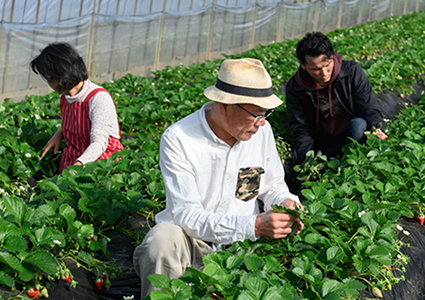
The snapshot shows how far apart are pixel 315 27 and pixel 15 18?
956 centimetres

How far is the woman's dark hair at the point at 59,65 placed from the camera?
10.2 ft

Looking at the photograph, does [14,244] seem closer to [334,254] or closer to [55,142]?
[334,254]

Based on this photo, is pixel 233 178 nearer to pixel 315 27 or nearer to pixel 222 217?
pixel 222 217

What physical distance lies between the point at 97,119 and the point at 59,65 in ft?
1.41

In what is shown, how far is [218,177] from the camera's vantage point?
2250 millimetres

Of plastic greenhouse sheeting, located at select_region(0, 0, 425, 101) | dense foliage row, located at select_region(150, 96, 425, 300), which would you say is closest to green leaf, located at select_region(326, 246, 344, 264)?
dense foliage row, located at select_region(150, 96, 425, 300)

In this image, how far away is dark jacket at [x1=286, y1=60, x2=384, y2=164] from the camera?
392 centimetres

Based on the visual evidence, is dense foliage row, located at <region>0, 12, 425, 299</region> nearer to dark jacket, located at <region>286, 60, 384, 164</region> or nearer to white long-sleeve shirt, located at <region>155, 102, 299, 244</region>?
white long-sleeve shirt, located at <region>155, 102, 299, 244</region>

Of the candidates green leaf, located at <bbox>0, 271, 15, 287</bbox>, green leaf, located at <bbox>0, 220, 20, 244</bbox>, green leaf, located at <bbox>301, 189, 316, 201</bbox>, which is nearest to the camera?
green leaf, located at <bbox>0, 271, 15, 287</bbox>

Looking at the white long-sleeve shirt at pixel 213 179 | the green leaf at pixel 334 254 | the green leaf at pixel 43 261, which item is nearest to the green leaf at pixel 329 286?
the green leaf at pixel 334 254

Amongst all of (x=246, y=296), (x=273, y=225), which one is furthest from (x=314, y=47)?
(x=246, y=296)

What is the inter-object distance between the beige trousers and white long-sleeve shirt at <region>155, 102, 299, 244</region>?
0.19ft

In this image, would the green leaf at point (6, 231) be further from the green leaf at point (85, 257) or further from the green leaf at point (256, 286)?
the green leaf at point (256, 286)

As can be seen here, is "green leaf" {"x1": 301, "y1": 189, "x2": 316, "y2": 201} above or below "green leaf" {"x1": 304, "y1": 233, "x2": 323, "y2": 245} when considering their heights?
above
